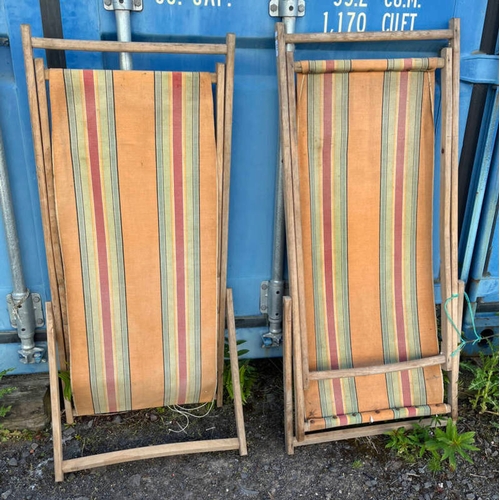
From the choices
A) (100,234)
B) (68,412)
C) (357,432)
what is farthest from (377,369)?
(68,412)

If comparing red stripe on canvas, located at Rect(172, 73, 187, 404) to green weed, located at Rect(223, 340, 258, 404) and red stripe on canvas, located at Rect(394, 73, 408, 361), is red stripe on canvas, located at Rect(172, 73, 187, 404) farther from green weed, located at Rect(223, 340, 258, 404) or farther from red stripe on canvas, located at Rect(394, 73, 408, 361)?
red stripe on canvas, located at Rect(394, 73, 408, 361)

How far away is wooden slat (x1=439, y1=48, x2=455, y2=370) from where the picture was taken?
2111 mm

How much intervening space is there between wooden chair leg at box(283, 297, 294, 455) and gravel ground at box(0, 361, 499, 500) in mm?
110

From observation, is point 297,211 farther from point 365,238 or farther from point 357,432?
point 357,432

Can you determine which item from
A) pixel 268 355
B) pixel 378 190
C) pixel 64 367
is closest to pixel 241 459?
pixel 268 355

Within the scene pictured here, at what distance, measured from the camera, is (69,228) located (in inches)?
82.0

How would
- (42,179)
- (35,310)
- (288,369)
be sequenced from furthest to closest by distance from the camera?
(35,310) → (288,369) → (42,179)

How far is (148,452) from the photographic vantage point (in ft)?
7.22

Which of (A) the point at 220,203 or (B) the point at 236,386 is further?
(B) the point at 236,386

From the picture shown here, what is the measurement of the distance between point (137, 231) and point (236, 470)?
116cm

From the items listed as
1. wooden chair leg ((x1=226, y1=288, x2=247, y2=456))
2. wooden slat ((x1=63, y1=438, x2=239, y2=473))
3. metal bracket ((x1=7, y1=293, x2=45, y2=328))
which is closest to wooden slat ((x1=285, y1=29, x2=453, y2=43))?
wooden chair leg ((x1=226, y1=288, x2=247, y2=456))

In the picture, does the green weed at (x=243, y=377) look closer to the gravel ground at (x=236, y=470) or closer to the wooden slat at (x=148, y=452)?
the gravel ground at (x=236, y=470)

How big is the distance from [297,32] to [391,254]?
1066 millimetres

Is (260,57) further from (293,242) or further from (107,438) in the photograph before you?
(107,438)
